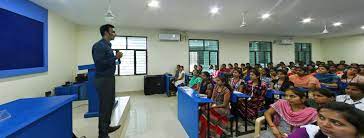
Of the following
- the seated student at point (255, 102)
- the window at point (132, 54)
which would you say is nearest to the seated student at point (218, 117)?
the seated student at point (255, 102)

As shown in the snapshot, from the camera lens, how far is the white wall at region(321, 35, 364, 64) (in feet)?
31.6

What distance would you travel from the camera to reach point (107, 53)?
87.7 inches

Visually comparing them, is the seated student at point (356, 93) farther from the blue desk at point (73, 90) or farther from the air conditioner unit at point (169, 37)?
the air conditioner unit at point (169, 37)

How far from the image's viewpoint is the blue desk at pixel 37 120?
1195 mm

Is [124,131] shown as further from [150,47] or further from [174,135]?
[150,47]

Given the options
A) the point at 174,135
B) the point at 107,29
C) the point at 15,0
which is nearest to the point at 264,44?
the point at 174,135

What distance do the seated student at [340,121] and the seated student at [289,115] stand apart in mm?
773

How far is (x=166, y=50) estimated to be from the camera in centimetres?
764

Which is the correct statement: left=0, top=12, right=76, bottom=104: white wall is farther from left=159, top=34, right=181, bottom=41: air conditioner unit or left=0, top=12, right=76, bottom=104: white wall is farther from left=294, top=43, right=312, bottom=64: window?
left=294, top=43, right=312, bottom=64: window

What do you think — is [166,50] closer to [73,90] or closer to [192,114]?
[73,90]

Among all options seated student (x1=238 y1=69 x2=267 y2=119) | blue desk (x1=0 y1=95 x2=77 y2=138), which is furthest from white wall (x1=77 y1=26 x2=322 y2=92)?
blue desk (x1=0 y1=95 x2=77 y2=138)

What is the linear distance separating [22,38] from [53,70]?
1436mm

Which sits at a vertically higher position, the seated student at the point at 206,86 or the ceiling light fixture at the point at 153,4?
the ceiling light fixture at the point at 153,4

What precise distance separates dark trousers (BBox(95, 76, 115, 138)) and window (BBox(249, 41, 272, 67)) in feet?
27.7
